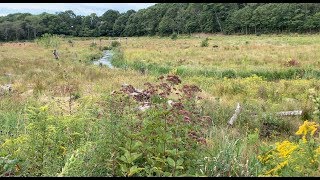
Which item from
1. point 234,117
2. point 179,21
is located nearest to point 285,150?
point 234,117

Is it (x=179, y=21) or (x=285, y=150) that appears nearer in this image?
(x=285, y=150)

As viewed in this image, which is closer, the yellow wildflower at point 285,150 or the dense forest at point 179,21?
the yellow wildflower at point 285,150

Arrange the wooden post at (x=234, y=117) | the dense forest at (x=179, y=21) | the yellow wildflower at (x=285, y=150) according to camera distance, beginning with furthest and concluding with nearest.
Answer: the dense forest at (x=179, y=21), the wooden post at (x=234, y=117), the yellow wildflower at (x=285, y=150)

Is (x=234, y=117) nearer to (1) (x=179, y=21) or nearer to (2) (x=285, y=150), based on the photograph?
(2) (x=285, y=150)

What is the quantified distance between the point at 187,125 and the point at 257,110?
5.70 metres

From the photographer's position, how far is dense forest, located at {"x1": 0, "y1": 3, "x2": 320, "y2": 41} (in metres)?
75.1

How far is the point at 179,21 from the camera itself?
315 ft

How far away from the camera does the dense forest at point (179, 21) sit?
7506 cm

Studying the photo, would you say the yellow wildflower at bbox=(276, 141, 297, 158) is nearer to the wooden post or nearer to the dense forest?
the wooden post

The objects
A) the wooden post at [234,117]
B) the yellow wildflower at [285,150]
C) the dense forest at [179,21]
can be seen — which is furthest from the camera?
the dense forest at [179,21]

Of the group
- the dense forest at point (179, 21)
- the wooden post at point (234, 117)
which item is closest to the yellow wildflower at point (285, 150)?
the wooden post at point (234, 117)

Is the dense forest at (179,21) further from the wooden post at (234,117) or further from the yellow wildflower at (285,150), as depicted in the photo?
the yellow wildflower at (285,150)

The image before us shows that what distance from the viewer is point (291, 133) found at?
25.5ft

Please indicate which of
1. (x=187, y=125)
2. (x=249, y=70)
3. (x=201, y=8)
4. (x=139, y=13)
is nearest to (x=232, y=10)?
(x=201, y=8)
